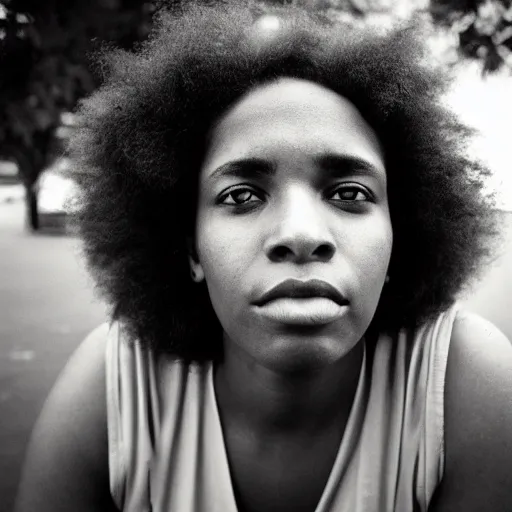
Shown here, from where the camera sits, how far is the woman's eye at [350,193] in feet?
4.84

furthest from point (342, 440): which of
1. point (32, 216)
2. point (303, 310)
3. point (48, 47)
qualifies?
point (32, 216)

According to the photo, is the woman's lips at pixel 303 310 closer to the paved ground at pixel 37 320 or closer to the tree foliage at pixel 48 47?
the paved ground at pixel 37 320

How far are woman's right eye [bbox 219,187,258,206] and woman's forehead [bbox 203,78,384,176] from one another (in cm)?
8

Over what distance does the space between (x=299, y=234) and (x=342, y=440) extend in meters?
0.64

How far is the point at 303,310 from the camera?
4.29 ft

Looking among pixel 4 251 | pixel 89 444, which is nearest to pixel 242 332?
pixel 89 444

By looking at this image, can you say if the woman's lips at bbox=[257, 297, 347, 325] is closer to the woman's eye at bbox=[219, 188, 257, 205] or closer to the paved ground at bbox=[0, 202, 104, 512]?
the woman's eye at bbox=[219, 188, 257, 205]

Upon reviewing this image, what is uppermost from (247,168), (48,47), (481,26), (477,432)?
(481,26)

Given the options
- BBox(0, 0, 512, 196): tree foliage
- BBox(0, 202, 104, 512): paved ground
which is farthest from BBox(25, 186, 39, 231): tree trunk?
BBox(0, 0, 512, 196): tree foliage

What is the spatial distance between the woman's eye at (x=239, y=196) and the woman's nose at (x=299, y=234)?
98mm

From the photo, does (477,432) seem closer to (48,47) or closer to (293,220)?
(293,220)

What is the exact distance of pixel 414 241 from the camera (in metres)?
1.81

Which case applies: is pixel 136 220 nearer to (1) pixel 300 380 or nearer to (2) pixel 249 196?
(2) pixel 249 196

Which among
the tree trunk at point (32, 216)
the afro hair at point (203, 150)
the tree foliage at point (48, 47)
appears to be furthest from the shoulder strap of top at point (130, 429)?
the tree trunk at point (32, 216)
